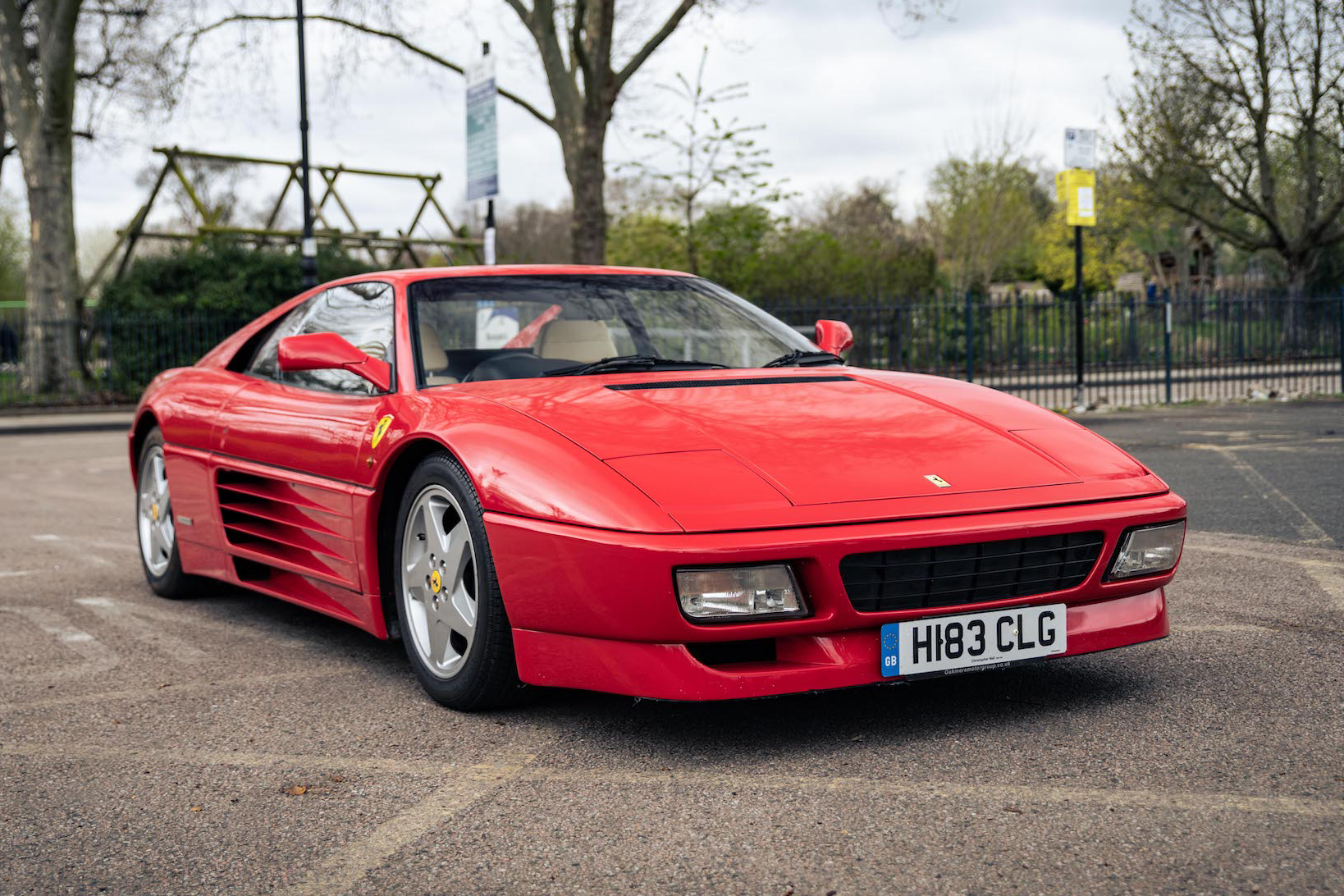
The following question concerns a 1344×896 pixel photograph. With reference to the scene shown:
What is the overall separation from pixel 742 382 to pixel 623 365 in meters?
0.39

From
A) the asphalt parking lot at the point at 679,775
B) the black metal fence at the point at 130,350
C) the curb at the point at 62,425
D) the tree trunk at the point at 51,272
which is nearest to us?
the asphalt parking lot at the point at 679,775

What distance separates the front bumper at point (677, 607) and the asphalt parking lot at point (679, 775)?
208 millimetres

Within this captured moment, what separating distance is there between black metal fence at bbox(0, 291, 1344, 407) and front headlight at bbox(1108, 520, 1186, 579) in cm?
1295

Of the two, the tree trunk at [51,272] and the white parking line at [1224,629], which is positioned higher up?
the tree trunk at [51,272]

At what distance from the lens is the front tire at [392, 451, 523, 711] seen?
131 inches

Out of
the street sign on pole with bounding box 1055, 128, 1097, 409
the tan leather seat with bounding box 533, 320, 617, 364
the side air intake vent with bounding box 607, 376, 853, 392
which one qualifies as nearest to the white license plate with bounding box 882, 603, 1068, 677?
the side air intake vent with bounding box 607, 376, 853, 392

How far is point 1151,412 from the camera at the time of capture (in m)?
14.8

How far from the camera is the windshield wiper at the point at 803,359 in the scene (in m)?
4.29

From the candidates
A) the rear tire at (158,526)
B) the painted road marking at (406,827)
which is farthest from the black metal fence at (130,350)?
the painted road marking at (406,827)

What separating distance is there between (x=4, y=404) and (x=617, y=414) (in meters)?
20.7

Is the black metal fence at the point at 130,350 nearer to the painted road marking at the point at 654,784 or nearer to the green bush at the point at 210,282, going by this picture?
the green bush at the point at 210,282

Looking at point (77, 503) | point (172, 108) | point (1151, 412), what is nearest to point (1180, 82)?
point (1151, 412)

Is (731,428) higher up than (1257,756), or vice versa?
(731,428)

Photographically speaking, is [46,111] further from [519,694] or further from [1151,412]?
[519,694]
